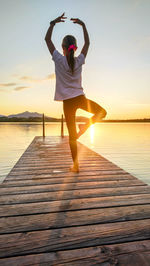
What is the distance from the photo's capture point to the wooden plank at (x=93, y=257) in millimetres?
1281

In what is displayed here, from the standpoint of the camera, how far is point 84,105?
10.3 ft

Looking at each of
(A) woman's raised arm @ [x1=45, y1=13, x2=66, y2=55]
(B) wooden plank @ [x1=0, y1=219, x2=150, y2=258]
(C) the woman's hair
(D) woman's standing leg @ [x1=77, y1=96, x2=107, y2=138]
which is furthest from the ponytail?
(B) wooden plank @ [x1=0, y1=219, x2=150, y2=258]

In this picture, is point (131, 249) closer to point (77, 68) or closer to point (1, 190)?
point (1, 190)

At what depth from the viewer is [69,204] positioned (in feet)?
7.27

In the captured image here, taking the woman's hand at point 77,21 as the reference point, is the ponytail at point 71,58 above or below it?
below

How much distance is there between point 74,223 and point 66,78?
2.28 meters

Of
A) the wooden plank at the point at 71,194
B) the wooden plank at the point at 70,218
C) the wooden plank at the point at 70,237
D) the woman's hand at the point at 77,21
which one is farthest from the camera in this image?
the woman's hand at the point at 77,21

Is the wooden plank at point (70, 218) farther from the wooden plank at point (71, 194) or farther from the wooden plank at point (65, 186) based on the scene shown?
the wooden plank at point (65, 186)

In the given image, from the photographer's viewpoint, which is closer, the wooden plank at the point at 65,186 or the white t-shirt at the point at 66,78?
the wooden plank at the point at 65,186

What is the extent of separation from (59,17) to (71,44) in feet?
1.98

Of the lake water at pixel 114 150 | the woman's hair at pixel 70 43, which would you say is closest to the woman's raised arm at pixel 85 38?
the woman's hair at pixel 70 43

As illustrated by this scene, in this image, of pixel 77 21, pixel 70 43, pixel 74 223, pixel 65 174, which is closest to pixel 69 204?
pixel 74 223

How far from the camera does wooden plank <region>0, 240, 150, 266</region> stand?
128 centimetres

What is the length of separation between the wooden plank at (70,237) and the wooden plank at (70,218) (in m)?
0.07
